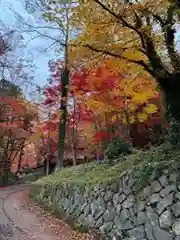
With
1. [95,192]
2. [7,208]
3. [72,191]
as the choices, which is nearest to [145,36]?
[95,192]

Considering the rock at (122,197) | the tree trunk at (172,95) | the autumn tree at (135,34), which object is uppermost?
the autumn tree at (135,34)

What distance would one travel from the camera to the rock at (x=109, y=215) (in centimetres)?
848

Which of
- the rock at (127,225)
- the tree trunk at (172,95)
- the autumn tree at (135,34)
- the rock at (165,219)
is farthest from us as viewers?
the tree trunk at (172,95)

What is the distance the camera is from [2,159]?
103ft

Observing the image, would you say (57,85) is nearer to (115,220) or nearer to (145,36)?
(145,36)

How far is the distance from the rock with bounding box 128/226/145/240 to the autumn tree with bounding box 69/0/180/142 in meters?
3.98

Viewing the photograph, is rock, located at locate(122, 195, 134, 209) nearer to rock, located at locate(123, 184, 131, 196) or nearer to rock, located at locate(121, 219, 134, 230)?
rock, located at locate(123, 184, 131, 196)

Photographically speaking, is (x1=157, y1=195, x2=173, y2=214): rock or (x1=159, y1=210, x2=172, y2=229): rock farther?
(x1=157, y1=195, x2=173, y2=214): rock

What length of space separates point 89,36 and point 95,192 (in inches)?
169

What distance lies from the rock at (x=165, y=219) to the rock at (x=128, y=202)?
4.25 ft

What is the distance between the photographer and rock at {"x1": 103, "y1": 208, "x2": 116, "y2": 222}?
8.48 m

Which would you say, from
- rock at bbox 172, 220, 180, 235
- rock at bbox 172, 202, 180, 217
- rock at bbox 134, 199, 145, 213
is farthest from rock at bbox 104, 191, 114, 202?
rock at bbox 172, 220, 180, 235

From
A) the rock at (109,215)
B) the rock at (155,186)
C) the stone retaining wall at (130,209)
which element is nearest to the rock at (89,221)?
the stone retaining wall at (130,209)

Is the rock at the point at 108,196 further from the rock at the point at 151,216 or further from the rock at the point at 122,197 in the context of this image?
the rock at the point at 151,216
